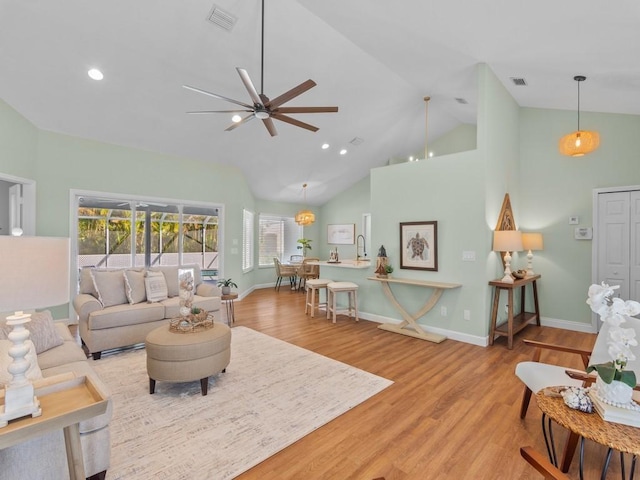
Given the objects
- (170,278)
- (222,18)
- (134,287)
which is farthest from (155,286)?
(222,18)

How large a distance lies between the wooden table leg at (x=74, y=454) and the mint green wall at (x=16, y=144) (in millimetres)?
4452

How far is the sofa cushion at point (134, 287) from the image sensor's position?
4234 millimetres

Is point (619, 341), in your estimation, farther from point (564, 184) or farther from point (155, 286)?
point (155, 286)

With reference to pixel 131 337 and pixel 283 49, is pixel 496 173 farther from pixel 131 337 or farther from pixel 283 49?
pixel 131 337

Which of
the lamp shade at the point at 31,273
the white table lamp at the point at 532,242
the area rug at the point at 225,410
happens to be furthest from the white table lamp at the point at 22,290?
the white table lamp at the point at 532,242

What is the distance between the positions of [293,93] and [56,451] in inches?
121

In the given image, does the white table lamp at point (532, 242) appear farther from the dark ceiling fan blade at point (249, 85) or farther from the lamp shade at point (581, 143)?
the dark ceiling fan blade at point (249, 85)

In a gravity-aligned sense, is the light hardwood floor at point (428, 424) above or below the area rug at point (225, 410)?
below

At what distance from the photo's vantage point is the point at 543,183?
5.27m

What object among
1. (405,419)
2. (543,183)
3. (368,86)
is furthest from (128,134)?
(543,183)

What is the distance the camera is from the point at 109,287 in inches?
164

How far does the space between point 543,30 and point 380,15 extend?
5.24ft

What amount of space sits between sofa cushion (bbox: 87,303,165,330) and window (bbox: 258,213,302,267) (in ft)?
16.7

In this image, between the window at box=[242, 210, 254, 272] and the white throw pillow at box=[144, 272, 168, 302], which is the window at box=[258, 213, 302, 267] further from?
the white throw pillow at box=[144, 272, 168, 302]
